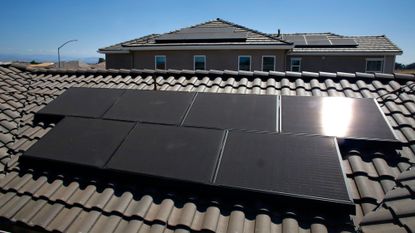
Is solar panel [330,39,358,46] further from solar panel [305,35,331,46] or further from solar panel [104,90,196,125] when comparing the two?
solar panel [104,90,196,125]

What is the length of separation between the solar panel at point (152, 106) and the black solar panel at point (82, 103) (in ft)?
0.64

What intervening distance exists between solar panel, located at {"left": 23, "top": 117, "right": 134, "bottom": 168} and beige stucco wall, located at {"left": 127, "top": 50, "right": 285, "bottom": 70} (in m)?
17.5

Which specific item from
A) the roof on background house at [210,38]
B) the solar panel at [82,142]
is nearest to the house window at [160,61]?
the roof on background house at [210,38]

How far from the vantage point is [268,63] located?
2066cm

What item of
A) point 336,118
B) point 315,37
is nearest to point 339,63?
point 315,37

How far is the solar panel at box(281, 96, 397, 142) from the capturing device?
Result: 3.54m

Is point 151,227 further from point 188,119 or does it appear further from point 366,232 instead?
point 366,232

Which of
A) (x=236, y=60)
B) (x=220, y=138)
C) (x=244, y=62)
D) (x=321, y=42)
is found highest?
(x=321, y=42)

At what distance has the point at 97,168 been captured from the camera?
3.38 metres

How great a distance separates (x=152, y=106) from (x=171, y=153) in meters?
1.34

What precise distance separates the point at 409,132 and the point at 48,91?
21.5ft

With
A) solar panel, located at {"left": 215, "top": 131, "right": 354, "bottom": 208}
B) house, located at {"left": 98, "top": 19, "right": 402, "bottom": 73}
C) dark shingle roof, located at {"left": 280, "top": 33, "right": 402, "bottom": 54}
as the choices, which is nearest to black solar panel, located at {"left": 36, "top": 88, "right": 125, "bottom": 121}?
solar panel, located at {"left": 215, "top": 131, "right": 354, "bottom": 208}

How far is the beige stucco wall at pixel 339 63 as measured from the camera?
23.0 m

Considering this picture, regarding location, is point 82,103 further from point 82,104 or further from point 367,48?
point 367,48
